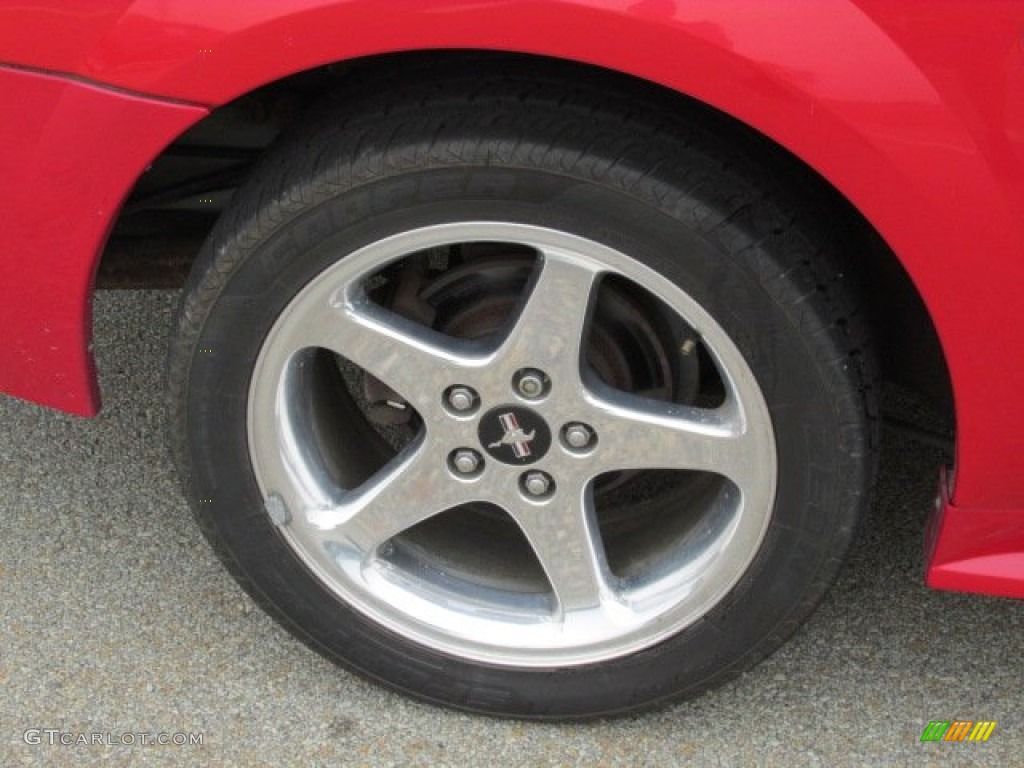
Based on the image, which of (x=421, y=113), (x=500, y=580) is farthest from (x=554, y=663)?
(x=421, y=113)

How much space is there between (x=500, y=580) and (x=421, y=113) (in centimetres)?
81

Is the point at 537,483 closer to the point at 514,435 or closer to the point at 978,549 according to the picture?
the point at 514,435

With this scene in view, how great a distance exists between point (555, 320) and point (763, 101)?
0.45 metres

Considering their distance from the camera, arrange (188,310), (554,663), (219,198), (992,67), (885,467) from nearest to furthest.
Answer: (992,67) < (188,310) < (554,663) < (219,198) < (885,467)

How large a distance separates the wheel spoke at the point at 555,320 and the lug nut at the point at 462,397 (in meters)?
0.08

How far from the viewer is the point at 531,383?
1793mm

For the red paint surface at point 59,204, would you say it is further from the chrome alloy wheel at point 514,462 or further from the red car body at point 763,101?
the chrome alloy wheel at point 514,462

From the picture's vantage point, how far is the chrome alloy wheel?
68.1 inches

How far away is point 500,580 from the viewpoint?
208 cm

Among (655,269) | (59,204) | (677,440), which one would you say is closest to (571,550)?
(677,440)

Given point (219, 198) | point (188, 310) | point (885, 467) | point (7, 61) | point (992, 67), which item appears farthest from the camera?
point (885, 467)

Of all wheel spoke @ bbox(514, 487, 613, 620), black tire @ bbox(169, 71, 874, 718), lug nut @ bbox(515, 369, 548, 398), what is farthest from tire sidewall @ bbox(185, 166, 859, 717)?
lug nut @ bbox(515, 369, 548, 398)

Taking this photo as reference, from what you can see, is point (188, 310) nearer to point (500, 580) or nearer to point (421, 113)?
point (421, 113)

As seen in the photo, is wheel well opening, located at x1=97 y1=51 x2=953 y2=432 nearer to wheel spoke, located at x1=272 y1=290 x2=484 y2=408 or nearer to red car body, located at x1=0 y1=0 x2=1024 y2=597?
red car body, located at x1=0 y1=0 x2=1024 y2=597
